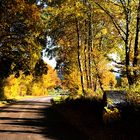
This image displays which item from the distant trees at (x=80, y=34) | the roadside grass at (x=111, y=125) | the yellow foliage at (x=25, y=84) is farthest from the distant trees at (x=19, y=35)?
the yellow foliage at (x=25, y=84)

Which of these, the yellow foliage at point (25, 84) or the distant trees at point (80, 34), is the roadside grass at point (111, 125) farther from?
the yellow foliage at point (25, 84)

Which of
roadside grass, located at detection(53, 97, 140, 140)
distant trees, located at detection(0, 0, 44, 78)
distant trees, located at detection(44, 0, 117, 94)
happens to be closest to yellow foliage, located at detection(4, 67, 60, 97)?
distant trees, located at detection(0, 0, 44, 78)

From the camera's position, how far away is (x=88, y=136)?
20.8 metres

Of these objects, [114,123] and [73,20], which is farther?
[73,20]

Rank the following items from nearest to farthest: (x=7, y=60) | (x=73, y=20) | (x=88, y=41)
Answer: (x=73, y=20) → (x=88, y=41) → (x=7, y=60)

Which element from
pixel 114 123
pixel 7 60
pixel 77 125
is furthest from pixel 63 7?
pixel 7 60

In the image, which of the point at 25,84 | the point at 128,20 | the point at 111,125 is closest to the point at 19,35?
the point at 128,20

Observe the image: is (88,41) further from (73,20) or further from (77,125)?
(77,125)

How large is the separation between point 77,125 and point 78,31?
58.1ft

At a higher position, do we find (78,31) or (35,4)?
(35,4)

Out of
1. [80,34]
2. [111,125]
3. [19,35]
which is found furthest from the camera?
[19,35]

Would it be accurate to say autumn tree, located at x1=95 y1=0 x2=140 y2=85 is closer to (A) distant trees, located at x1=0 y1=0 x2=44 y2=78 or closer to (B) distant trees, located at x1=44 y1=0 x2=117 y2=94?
(B) distant trees, located at x1=44 y1=0 x2=117 y2=94

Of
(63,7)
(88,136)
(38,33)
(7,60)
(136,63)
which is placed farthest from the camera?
(7,60)

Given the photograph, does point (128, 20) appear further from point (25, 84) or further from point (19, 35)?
point (25, 84)
